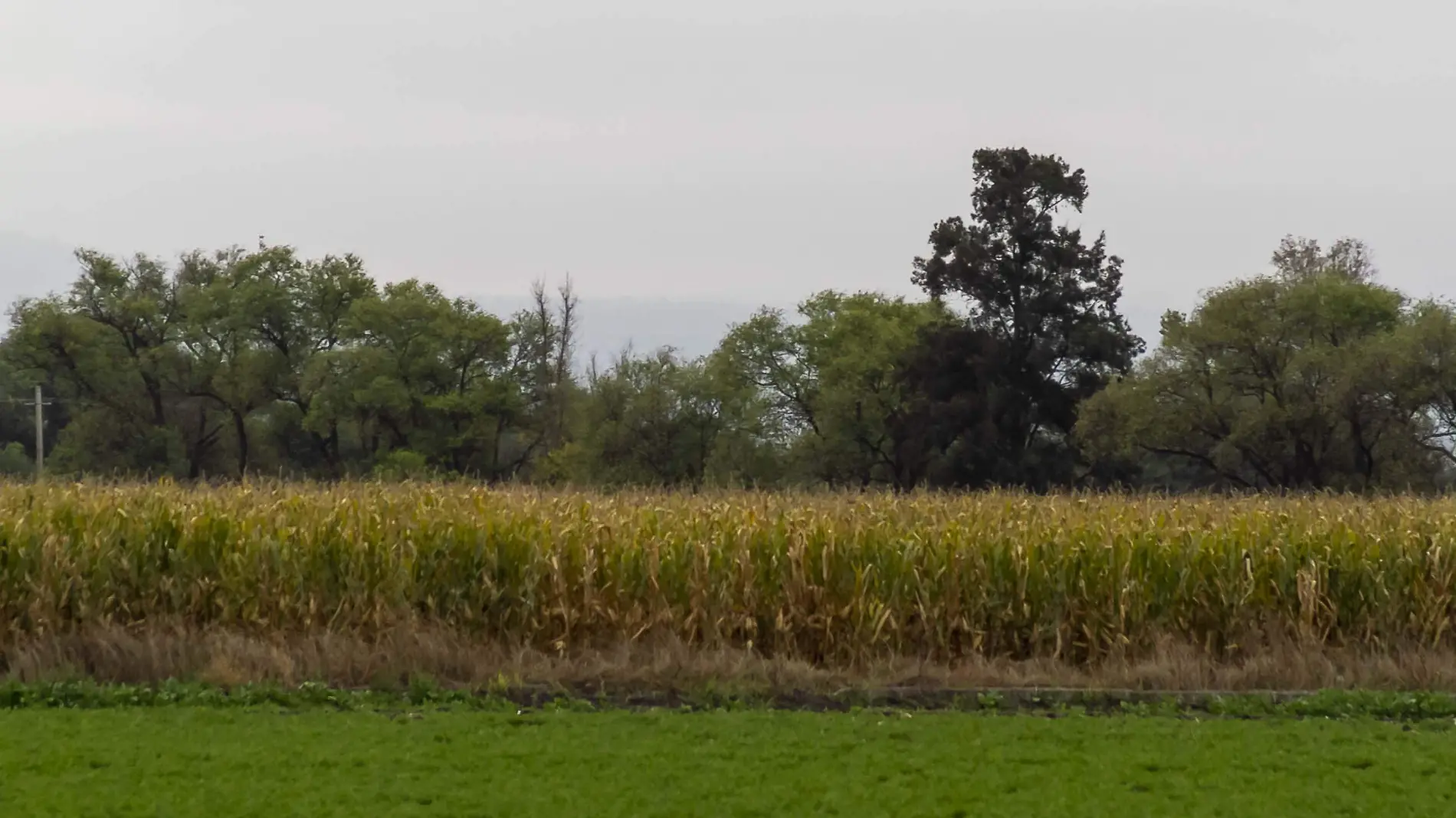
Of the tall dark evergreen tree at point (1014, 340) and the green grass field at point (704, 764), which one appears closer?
the green grass field at point (704, 764)

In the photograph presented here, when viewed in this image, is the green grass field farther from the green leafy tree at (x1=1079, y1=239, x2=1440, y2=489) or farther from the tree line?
the green leafy tree at (x1=1079, y1=239, x2=1440, y2=489)

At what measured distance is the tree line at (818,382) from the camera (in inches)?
1656

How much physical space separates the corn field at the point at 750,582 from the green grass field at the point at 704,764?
2.54 metres

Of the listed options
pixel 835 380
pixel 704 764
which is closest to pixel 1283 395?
pixel 835 380

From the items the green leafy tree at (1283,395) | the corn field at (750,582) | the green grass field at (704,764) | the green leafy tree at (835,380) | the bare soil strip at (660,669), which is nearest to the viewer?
the green grass field at (704,764)

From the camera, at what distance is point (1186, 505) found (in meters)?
14.3

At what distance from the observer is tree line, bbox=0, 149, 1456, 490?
42062 millimetres

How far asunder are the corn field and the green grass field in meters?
2.54

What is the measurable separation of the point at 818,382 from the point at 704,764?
169 ft

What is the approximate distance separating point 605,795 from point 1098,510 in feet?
27.5

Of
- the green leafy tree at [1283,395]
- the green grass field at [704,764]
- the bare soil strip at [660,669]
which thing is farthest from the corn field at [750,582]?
the green leafy tree at [1283,395]

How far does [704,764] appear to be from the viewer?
21.5 ft

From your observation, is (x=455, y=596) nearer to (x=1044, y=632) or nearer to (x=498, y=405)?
(x=1044, y=632)

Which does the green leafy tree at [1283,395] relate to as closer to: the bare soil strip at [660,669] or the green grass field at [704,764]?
the bare soil strip at [660,669]
